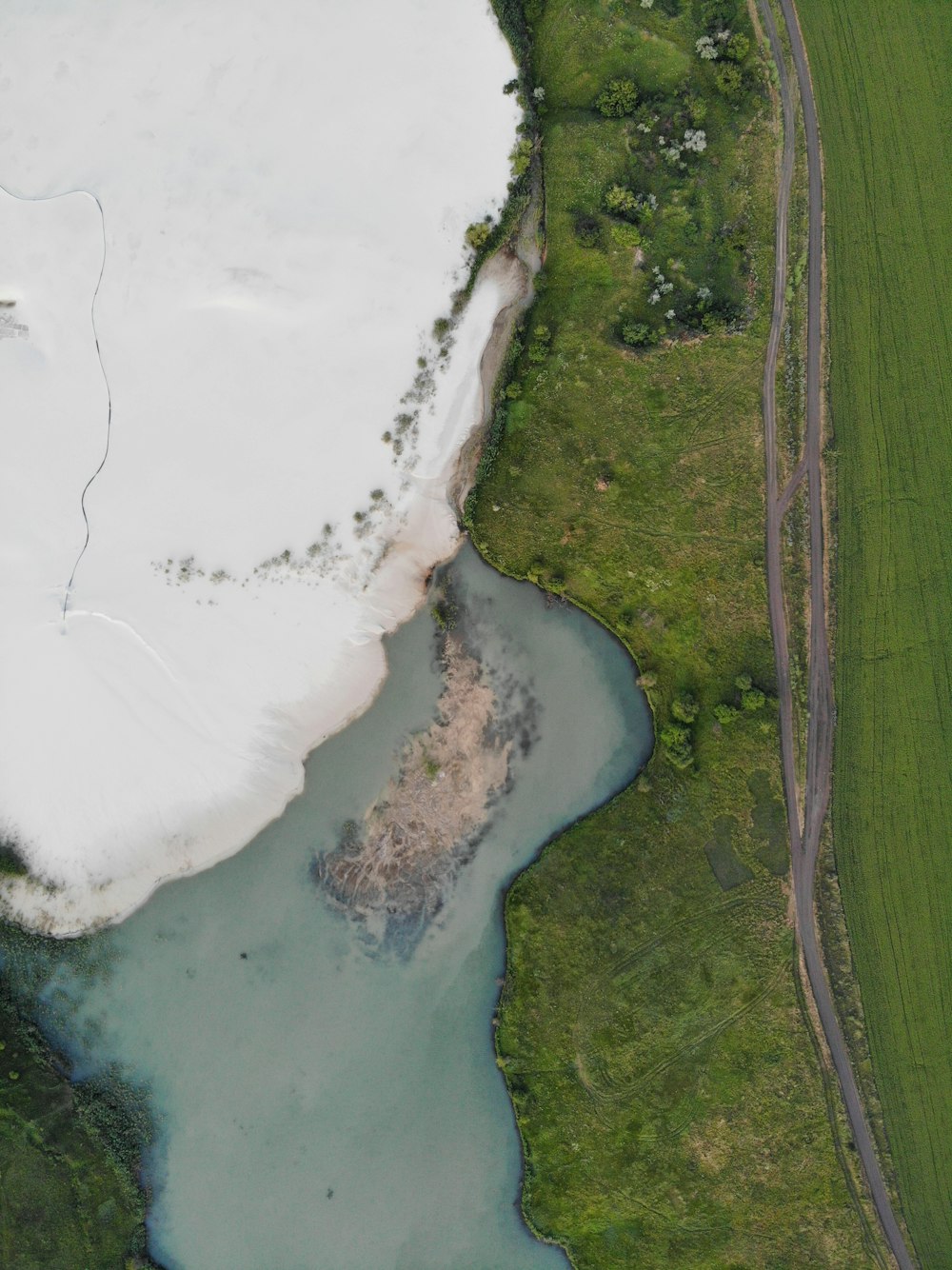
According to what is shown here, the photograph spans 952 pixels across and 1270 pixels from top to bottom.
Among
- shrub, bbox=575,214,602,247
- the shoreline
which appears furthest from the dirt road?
the shoreline

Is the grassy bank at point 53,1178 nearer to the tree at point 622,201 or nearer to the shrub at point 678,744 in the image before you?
the shrub at point 678,744

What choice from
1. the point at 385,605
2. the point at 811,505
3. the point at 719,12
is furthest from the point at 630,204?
the point at 385,605

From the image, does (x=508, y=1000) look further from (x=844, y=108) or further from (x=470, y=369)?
(x=844, y=108)

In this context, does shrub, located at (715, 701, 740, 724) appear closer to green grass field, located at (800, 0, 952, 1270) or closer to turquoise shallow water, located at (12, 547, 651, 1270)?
turquoise shallow water, located at (12, 547, 651, 1270)

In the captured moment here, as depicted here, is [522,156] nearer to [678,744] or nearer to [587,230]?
[587,230]

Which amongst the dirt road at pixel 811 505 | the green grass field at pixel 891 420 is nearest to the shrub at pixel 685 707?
the dirt road at pixel 811 505

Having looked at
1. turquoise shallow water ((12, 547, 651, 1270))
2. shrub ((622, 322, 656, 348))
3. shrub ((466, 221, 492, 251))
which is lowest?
turquoise shallow water ((12, 547, 651, 1270))
